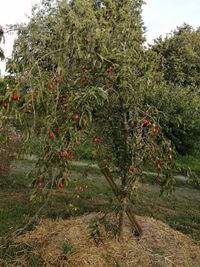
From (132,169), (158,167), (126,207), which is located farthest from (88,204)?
(132,169)

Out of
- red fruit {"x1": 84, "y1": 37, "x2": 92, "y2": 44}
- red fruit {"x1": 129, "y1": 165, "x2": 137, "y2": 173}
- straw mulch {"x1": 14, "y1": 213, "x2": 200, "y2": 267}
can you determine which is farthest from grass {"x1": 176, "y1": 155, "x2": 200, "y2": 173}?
red fruit {"x1": 84, "y1": 37, "x2": 92, "y2": 44}

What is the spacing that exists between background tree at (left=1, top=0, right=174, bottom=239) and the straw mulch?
29cm

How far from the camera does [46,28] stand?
393 centimetres

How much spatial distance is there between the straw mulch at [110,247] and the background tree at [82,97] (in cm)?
29

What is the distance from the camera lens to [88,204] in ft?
23.4

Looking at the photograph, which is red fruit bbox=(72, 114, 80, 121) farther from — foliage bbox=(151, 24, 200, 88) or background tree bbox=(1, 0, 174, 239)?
foliage bbox=(151, 24, 200, 88)

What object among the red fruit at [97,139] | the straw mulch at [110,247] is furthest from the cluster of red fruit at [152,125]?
the straw mulch at [110,247]


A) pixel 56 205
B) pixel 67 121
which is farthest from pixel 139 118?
pixel 56 205

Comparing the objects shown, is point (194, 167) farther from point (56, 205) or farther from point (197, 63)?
point (197, 63)

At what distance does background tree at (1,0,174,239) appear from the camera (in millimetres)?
3393

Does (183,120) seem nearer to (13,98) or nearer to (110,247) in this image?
(110,247)

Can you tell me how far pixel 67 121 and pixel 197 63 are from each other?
23.8 metres

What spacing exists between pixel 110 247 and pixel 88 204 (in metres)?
2.60

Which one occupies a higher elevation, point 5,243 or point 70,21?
point 70,21
